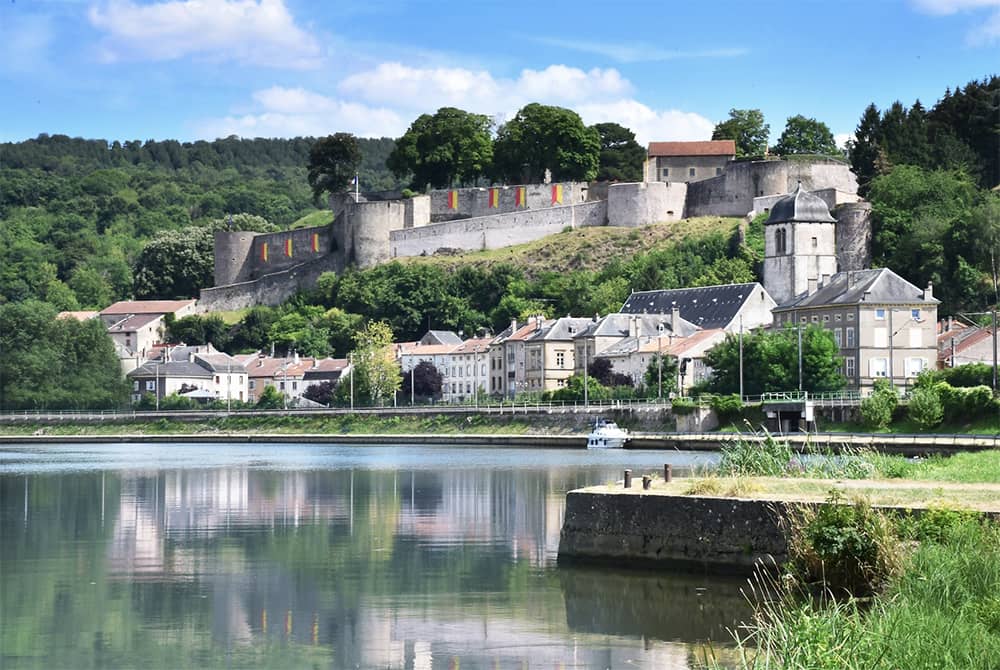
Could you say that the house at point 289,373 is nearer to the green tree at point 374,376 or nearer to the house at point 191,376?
the house at point 191,376

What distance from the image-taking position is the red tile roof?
96.1m

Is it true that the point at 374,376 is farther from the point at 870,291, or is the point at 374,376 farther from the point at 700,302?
the point at 870,291

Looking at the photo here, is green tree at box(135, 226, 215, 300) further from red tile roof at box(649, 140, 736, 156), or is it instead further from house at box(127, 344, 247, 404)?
red tile roof at box(649, 140, 736, 156)

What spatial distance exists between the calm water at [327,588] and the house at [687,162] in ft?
205

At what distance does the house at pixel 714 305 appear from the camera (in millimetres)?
77500

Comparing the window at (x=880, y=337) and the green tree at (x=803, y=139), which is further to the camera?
the green tree at (x=803, y=139)

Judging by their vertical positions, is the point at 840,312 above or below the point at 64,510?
above

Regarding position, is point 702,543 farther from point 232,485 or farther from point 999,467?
point 232,485

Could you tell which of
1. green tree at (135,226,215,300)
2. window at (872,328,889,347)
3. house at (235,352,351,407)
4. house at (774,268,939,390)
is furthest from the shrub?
green tree at (135,226,215,300)

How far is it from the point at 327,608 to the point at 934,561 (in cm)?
667

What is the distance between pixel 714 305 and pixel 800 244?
4.99m

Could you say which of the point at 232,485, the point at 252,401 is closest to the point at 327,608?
the point at 232,485

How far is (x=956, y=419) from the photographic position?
4916 cm

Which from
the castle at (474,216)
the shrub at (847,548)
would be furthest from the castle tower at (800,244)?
the shrub at (847,548)
